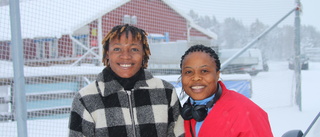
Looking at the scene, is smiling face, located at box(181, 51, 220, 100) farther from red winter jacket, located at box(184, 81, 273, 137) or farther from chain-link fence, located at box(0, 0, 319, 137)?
chain-link fence, located at box(0, 0, 319, 137)

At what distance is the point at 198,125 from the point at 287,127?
3201mm

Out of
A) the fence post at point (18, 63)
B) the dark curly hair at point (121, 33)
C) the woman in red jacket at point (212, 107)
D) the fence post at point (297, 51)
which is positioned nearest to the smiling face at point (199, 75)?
the woman in red jacket at point (212, 107)

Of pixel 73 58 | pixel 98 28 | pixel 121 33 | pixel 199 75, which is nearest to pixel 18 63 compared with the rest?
pixel 121 33

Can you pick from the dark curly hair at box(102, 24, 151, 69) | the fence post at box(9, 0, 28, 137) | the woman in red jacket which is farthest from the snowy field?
the dark curly hair at box(102, 24, 151, 69)

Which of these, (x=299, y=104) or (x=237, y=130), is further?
(x=299, y=104)

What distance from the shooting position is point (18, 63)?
90.1 inches

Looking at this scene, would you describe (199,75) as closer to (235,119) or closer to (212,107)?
(212,107)

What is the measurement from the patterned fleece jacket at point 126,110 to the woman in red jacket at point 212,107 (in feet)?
0.34

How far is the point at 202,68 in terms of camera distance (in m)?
1.57

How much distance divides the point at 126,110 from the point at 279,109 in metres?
4.78

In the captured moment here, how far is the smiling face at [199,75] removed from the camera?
1573 mm

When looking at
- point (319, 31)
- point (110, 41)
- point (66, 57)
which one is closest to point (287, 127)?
point (319, 31)

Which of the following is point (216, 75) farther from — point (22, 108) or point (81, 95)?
point (22, 108)

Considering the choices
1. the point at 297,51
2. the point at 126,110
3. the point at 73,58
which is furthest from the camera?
the point at 73,58
